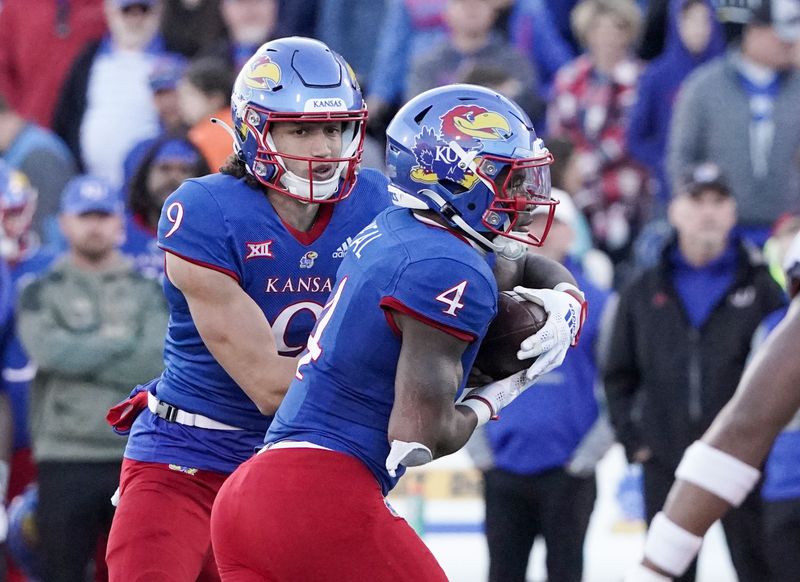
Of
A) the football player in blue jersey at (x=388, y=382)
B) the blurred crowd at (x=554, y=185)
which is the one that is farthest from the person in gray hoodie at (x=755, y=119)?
the football player in blue jersey at (x=388, y=382)

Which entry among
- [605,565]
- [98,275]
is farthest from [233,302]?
[605,565]

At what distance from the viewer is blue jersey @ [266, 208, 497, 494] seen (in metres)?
3.75

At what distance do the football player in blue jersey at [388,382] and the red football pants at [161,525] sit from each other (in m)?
0.60

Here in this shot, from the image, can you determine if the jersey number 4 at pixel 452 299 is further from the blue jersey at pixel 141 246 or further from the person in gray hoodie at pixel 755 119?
the person in gray hoodie at pixel 755 119

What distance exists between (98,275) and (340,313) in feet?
11.8

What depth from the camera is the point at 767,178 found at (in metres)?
8.68

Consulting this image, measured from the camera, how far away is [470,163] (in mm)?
4000

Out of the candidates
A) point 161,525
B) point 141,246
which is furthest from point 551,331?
point 141,246

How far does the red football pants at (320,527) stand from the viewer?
12.5ft

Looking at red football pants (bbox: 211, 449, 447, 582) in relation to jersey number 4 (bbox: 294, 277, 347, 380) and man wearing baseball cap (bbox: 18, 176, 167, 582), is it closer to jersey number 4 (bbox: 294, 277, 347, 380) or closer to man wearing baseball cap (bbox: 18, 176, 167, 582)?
jersey number 4 (bbox: 294, 277, 347, 380)

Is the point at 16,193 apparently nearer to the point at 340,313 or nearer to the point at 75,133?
the point at 75,133

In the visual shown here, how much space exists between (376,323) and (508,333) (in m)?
0.38

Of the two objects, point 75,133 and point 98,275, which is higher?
point 98,275

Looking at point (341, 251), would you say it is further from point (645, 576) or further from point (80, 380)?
point (80, 380)
